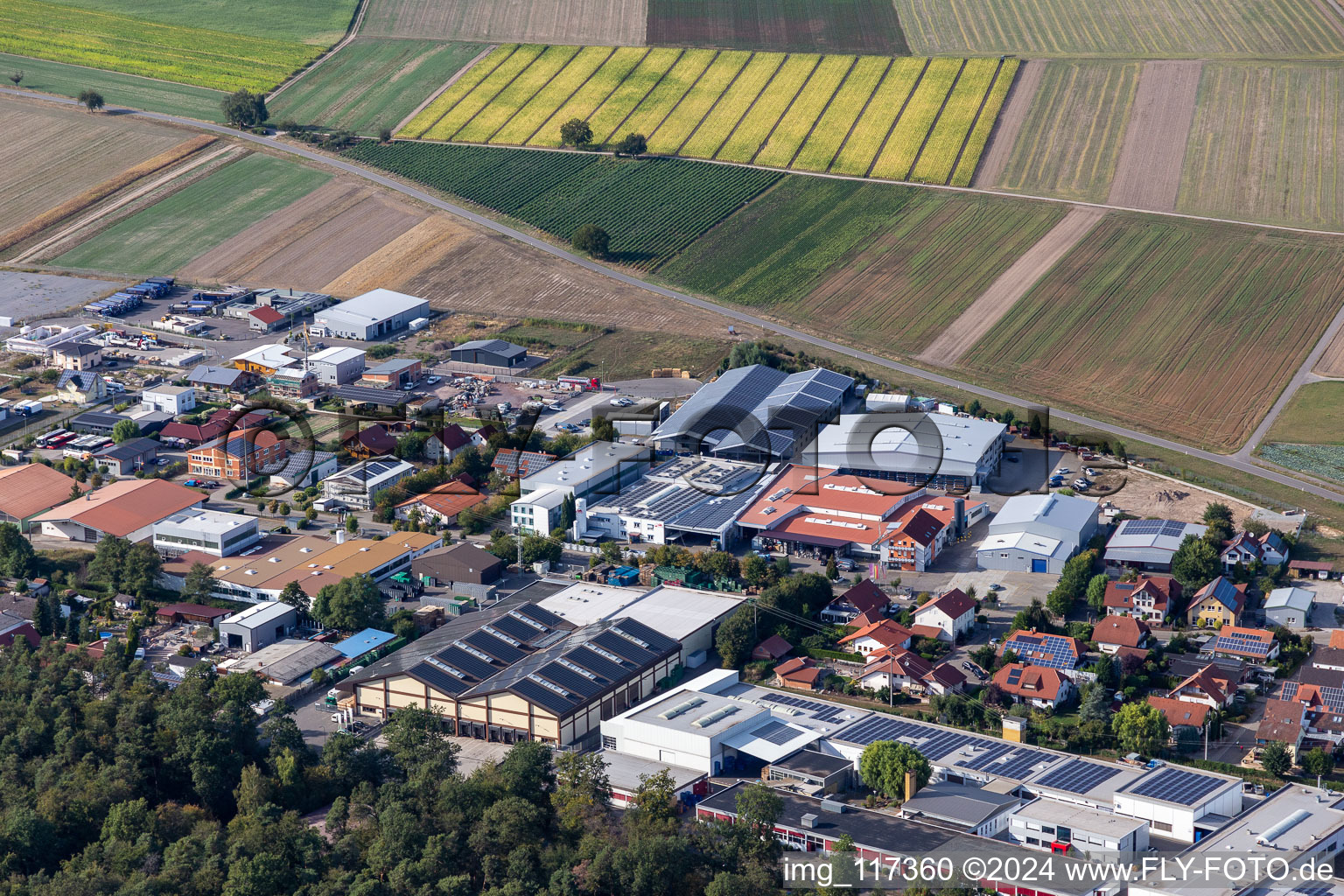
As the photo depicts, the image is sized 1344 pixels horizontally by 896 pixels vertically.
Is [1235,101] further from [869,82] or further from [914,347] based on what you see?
[914,347]

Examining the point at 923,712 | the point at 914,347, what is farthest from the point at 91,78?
the point at 923,712

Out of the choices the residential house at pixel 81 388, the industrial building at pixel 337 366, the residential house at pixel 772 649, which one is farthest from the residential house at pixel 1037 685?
the residential house at pixel 81 388

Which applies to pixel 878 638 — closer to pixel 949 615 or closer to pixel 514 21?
pixel 949 615

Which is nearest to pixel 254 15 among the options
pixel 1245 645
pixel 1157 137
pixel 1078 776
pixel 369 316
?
pixel 369 316

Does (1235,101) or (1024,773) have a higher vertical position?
(1235,101)

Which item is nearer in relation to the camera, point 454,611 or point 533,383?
point 454,611

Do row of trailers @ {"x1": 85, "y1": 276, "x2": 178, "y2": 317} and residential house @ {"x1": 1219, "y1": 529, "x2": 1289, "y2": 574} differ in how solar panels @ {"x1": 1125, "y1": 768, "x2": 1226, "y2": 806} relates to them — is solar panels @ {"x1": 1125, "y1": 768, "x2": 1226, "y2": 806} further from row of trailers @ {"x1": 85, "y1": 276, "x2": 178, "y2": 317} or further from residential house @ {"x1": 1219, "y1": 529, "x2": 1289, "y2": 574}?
row of trailers @ {"x1": 85, "y1": 276, "x2": 178, "y2": 317}

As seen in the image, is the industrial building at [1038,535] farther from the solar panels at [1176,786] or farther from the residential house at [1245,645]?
the solar panels at [1176,786]
